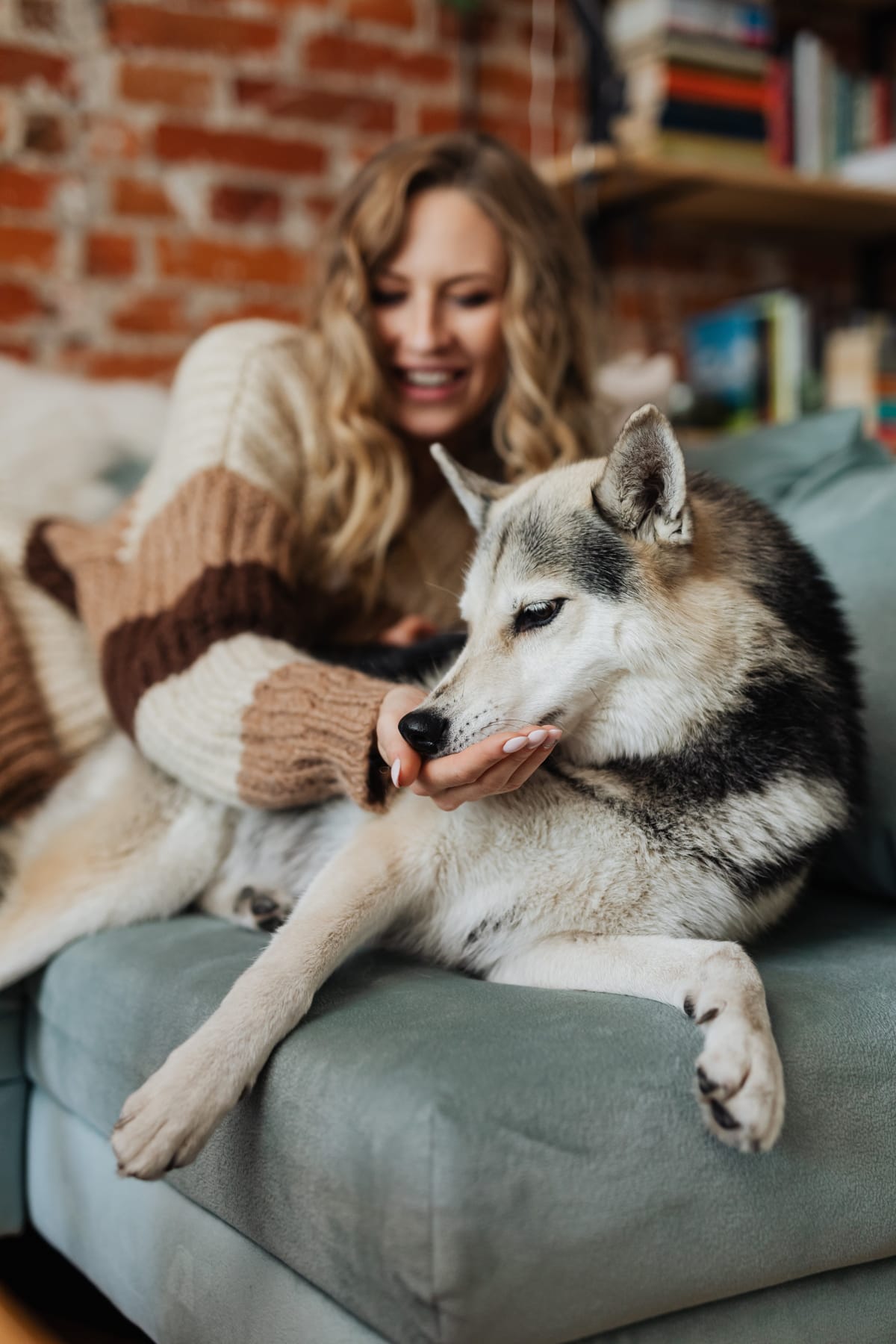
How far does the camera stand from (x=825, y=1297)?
3.17 feet

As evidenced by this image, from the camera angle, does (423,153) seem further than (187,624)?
Yes

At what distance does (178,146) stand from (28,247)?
1.30 ft

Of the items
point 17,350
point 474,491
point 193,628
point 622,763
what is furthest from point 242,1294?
point 17,350

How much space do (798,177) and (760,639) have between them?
2.06 meters

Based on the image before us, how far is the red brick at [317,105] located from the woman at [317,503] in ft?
2.50

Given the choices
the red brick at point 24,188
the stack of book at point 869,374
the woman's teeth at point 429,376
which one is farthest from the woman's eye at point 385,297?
the stack of book at point 869,374

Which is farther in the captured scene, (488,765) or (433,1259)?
(488,765)

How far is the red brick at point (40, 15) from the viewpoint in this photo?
227cm

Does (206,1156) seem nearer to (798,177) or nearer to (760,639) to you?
(760,639)

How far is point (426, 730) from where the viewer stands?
3.47ft


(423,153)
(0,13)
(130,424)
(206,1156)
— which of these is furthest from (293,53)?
(206,1156)

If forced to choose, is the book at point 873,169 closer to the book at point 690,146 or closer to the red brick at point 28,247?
the book at point 690,146

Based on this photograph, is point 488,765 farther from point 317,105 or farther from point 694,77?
point 694,77

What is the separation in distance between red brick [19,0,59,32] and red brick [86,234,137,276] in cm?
39
